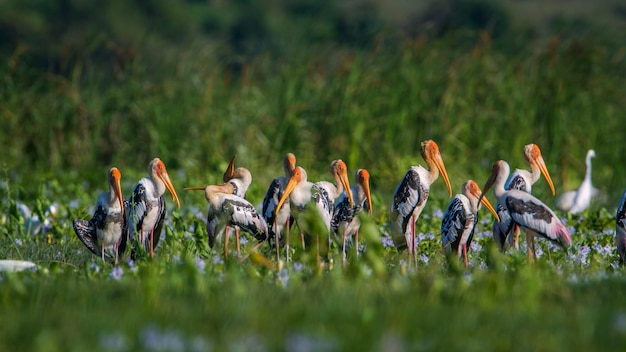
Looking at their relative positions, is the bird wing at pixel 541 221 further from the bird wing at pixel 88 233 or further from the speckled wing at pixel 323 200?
the bird wing at pixel 88 233

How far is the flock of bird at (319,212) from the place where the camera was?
6.84m

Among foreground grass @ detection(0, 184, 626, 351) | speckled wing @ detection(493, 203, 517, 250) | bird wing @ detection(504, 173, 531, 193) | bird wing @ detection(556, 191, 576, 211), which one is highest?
bird wing @ detection(556, 191, 576, 211)

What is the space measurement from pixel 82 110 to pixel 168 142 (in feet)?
3.61

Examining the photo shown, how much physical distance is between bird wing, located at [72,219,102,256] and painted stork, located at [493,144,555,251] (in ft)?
9.24

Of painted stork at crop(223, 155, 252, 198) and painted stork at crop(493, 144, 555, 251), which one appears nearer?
painted stork at crop(493, 144, 555, 251)

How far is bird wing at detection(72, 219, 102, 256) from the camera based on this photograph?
22.8ft

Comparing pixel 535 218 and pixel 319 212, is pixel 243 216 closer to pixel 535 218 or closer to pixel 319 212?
pixel 319 212

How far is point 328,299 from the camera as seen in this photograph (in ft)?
14.9

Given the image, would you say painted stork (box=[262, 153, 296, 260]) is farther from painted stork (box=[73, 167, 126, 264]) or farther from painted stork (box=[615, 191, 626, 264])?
painted stork (box=[615, 191, 626, 264])

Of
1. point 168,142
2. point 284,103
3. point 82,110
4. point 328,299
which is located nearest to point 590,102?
point 284,103

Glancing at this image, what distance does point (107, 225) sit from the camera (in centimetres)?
694

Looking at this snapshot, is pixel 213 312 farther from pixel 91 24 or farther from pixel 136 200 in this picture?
pixel 91 24

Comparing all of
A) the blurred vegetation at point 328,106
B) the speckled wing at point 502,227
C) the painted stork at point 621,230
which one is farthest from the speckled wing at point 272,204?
the blurred vegetation at point 328,106

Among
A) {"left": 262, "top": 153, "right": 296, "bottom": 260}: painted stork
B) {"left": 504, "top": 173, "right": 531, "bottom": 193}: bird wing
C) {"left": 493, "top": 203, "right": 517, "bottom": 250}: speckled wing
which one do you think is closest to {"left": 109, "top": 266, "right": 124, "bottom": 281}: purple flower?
{"left": 262, "top": 153, "right": 296, "bottom": 260}: painted stork
